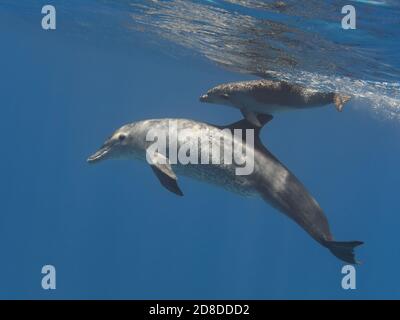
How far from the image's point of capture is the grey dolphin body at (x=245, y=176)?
9.10 meters

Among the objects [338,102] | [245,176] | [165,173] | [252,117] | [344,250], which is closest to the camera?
[344,250]

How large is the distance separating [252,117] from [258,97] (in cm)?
60

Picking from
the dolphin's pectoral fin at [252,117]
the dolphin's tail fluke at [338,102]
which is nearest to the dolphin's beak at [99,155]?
the dolphin's pectoral fin at [252,117]

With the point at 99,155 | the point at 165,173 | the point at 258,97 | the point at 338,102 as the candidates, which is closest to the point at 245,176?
the point at 165,173

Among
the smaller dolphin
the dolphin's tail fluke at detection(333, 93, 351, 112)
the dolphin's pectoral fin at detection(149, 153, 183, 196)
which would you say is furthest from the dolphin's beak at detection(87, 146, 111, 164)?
the dolphin's tail fluke at detection(333, 93, 351, 112)

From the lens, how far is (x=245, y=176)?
981 cm

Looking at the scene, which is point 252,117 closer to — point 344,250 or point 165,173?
point 165,173

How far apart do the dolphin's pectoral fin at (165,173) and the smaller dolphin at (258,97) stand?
7.23 feet

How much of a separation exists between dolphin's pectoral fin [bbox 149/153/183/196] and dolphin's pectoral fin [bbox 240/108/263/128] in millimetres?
2115

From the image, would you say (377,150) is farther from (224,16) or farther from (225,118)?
(224,16)

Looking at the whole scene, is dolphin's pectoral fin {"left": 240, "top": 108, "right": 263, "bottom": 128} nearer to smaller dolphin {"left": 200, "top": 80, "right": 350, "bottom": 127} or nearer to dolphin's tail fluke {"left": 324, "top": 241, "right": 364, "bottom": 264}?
smaller dolphin {"left": 200, "top": 80, "right": 350, "bottom": 127}

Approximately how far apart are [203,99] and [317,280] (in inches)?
1358
